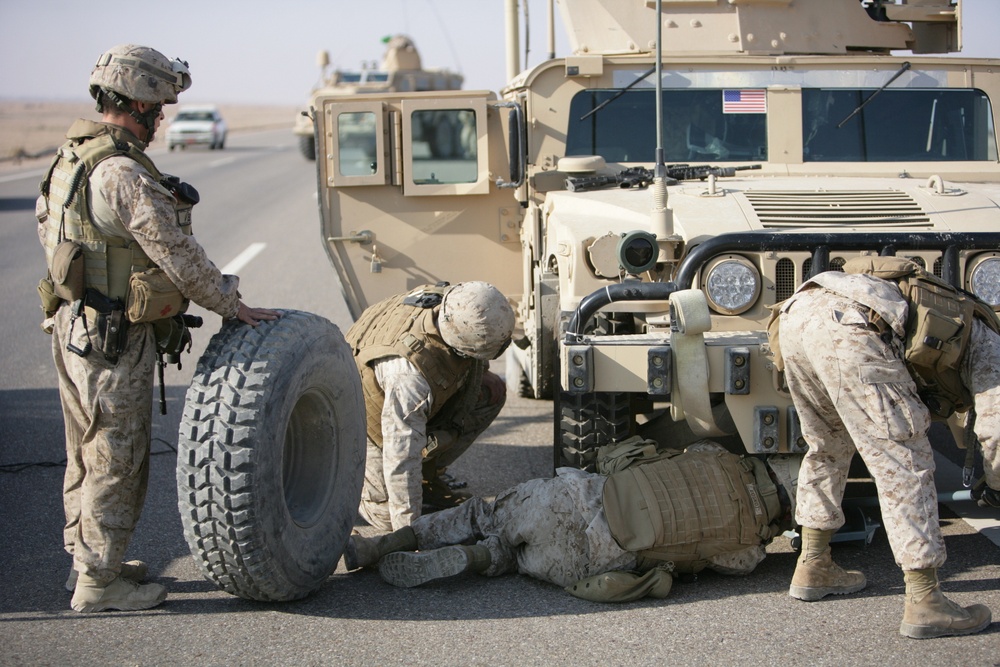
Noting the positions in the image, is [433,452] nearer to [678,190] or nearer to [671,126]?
[678,190]

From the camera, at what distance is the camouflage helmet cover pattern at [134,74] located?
156 inches

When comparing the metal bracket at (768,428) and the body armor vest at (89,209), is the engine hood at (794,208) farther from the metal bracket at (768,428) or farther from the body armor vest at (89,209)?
the body armor vest at (89,209)

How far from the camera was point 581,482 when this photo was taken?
4.30 meters

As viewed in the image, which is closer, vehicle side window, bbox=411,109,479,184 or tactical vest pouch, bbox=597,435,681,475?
tactical vest pouch, bbox=597,435,681,475

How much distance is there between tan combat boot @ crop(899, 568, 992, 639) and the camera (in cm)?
370

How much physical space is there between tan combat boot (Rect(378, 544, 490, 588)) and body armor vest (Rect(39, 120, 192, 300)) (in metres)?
1.36

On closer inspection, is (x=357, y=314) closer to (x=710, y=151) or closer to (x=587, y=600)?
(x=710, y=151)

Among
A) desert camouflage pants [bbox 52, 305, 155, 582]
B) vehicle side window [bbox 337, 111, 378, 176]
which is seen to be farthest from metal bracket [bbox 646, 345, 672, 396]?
vehicle side window [bbox 337, 111, 378, 176]

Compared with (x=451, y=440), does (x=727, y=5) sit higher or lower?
higher

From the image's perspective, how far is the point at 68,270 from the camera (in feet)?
12.5

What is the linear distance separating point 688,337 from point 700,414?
0.31m

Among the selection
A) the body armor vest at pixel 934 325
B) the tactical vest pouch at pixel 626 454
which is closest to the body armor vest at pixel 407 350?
the tactical vest pouch at pixel 626 454

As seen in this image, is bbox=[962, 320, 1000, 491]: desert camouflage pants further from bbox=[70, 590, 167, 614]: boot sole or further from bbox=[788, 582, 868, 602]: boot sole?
bbox=[70, 590, 167, 614]: boot sole

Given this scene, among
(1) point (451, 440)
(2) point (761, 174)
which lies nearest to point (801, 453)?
(1) point (451, 440)
